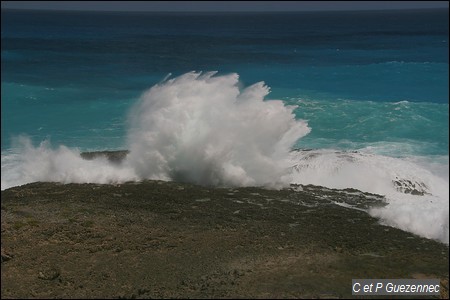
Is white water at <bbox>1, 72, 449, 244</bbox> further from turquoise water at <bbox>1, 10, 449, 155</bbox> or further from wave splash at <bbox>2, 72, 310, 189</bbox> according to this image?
turquoise water at <bbox>1, 10, 449, 155</bbox>

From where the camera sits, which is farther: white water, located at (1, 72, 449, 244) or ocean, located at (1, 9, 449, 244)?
ocean, located at (1, 9, 449, 244)

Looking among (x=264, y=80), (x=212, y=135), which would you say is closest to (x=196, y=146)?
(x=212, y=135)

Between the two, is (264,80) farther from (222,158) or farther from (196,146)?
(222,158)

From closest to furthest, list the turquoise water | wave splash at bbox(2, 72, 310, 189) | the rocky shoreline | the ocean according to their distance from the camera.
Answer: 1. the rocky shoreline
2. wave splash at bbox(2, 72, 310, 189)
3. the ocean
4. the turquoise water

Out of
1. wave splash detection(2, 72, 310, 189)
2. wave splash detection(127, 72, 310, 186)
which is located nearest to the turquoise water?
wave splash detection(2, 72, 310, 189)

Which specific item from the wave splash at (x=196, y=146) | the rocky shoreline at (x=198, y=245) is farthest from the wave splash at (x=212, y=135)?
the rocky shoreline at (x=198, y=245)

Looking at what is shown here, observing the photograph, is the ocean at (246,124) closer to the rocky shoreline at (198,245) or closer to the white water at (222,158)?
the white water at (222,158)

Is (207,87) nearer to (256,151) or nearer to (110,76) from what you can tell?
(256,151)
